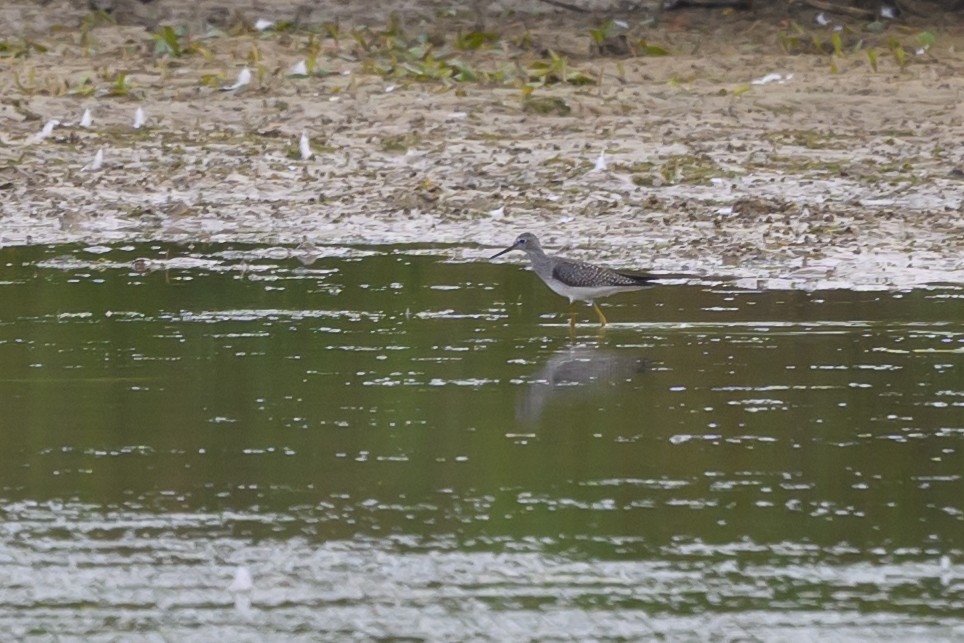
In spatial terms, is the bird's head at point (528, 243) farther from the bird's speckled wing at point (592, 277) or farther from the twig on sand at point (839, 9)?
the twig on sand at point (839, 9)

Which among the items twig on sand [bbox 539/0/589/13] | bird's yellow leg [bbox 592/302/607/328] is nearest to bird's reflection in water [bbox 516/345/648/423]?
bird's yellow leg [bbox 592/302/607/328]

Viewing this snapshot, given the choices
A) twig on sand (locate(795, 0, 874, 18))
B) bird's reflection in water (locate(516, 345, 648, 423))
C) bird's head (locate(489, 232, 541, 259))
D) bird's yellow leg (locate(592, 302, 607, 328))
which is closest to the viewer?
bird's reflection in water (locate(516, 345, 648, 423))

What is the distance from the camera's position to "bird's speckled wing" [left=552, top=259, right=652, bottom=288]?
36.3 ft

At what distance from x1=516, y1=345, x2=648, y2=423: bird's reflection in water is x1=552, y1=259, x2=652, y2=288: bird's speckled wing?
880 mm

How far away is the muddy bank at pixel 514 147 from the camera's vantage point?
1390cm

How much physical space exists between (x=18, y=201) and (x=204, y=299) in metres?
4.06

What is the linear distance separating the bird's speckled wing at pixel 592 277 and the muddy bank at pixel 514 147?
1.29 m

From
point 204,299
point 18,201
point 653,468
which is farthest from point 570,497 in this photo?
point 18,201

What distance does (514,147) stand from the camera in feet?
54.8

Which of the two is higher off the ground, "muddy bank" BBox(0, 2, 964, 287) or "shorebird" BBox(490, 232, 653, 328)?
"muddy bank" BBox(0, 2, 964, 287)

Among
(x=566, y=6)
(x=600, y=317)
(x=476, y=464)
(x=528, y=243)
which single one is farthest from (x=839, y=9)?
(x=476, y=464)

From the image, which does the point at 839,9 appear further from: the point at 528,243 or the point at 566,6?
the point at 528,243

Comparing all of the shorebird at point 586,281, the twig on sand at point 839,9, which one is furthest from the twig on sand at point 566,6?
the shorebird at point 586,281

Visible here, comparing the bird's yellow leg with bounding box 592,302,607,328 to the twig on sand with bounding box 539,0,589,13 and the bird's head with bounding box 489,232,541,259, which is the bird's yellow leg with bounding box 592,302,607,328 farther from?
the twig on sand with bounding box 539,0,589,13
